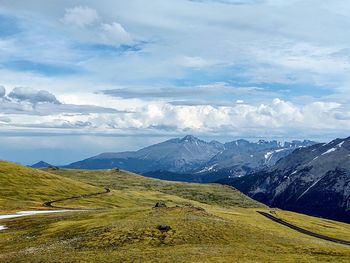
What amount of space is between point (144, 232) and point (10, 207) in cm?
10666

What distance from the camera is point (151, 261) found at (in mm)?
63156

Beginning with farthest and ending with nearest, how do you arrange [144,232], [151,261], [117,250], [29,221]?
[29,221] < [144,232] < [117,250] < [151,261]

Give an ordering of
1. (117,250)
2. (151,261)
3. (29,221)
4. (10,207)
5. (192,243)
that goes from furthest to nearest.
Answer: (10,207), (29,221), (192,243), (117,250), (151,261)

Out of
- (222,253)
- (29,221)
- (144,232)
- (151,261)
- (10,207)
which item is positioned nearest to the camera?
(151,261)

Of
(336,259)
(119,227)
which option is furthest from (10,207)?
(336,259)

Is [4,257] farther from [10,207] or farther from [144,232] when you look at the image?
[10,207]

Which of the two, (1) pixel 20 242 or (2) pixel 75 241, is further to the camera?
(1) pixel 20 242

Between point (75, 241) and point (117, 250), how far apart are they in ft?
44.9

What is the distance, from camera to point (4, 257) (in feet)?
241

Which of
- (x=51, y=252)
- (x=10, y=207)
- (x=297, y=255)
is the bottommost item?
(x=10, y=207)

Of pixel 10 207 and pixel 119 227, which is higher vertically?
pixel 119 227

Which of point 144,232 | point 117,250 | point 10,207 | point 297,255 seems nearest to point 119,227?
point 144,232

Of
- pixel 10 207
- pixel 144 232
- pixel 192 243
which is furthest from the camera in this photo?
pixel 10 207

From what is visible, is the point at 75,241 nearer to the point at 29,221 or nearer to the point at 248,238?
the point at 248,238
